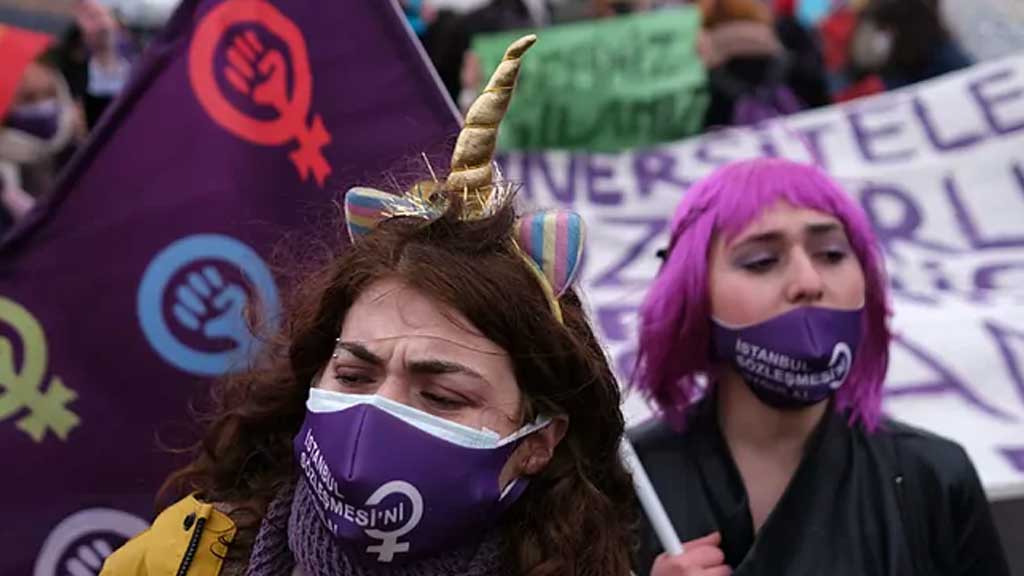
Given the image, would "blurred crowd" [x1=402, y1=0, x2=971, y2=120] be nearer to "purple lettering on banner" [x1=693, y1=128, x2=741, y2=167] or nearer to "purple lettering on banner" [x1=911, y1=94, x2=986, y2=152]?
"purple lettering on banner" [x1=693, y1=128, x2=741, y2=167]

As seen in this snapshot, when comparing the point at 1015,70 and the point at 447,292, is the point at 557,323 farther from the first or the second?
the point at 1015,70

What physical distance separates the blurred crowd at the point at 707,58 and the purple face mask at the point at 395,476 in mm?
3126

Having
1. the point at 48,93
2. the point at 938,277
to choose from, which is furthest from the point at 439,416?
the point at 48,93

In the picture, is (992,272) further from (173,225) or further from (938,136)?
(173,225)

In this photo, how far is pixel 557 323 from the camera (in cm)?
184

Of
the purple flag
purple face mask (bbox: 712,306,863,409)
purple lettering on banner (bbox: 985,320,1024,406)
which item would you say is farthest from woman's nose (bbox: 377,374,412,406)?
purple lettering on banner (bbox: 985,320,1024,406)

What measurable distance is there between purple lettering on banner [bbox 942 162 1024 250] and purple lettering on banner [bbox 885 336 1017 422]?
620 millimetres

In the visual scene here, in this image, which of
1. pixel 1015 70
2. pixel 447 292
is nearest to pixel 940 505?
pixel 447 292

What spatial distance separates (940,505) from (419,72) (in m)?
1.12

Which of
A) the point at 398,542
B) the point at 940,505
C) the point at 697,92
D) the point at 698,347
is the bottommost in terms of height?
the point at 697,92

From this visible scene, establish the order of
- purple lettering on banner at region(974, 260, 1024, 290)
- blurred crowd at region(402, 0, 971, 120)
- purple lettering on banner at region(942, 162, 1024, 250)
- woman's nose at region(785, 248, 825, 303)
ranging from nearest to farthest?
woman's nose at region(785, 248, 825, 303)
purple lettering on banner at region(974, 260, 1024, 290)
purple lettering on banner at region(942, 162, 1024, 250)
blurred crowd at region(402, 0, 971, 120)

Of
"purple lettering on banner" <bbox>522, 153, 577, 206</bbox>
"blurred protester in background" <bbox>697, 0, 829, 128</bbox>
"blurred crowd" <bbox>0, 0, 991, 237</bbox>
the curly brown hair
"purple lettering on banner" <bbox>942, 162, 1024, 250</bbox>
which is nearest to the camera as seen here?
the curly brown hair

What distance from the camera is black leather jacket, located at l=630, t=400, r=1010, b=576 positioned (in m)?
2.37

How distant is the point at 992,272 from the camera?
3.68m
